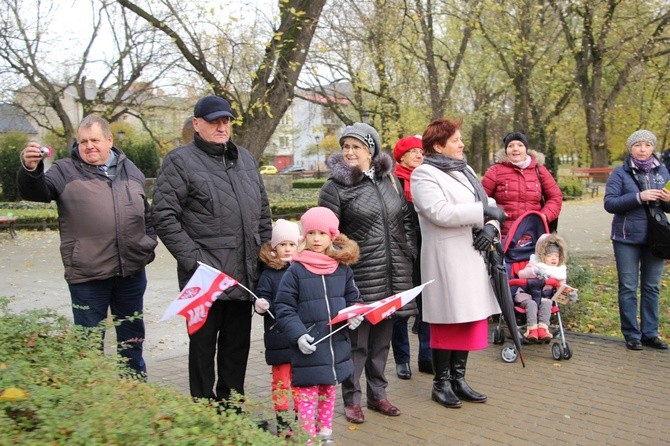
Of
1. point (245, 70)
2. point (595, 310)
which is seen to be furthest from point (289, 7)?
point (595, 310)

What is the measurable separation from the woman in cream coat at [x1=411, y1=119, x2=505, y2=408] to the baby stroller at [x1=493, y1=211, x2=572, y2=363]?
4.49 feet

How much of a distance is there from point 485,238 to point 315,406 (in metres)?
1.73

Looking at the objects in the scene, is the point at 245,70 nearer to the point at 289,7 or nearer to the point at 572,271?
the point at 289,7

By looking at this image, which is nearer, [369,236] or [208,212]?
[208,212]

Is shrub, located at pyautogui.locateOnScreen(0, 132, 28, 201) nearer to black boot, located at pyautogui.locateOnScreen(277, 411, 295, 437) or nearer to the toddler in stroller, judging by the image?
the toddler in stroller

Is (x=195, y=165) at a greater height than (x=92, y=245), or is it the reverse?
(x=195, y=165)

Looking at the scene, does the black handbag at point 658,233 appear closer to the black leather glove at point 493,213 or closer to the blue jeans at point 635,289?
the blue jeans at point 635,289

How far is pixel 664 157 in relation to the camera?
8141 millimetres

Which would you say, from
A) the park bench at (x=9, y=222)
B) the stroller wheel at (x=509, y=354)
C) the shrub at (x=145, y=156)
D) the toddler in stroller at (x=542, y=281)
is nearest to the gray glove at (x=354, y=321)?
the stroller wheel at (x=509, y=354)

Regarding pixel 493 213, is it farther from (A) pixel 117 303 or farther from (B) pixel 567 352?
(A) pixel 117 303

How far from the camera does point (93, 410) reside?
2.74m

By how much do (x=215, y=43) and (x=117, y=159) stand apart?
10.4 m

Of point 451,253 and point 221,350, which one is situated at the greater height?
point 451,253

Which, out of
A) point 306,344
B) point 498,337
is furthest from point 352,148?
point 498,337
